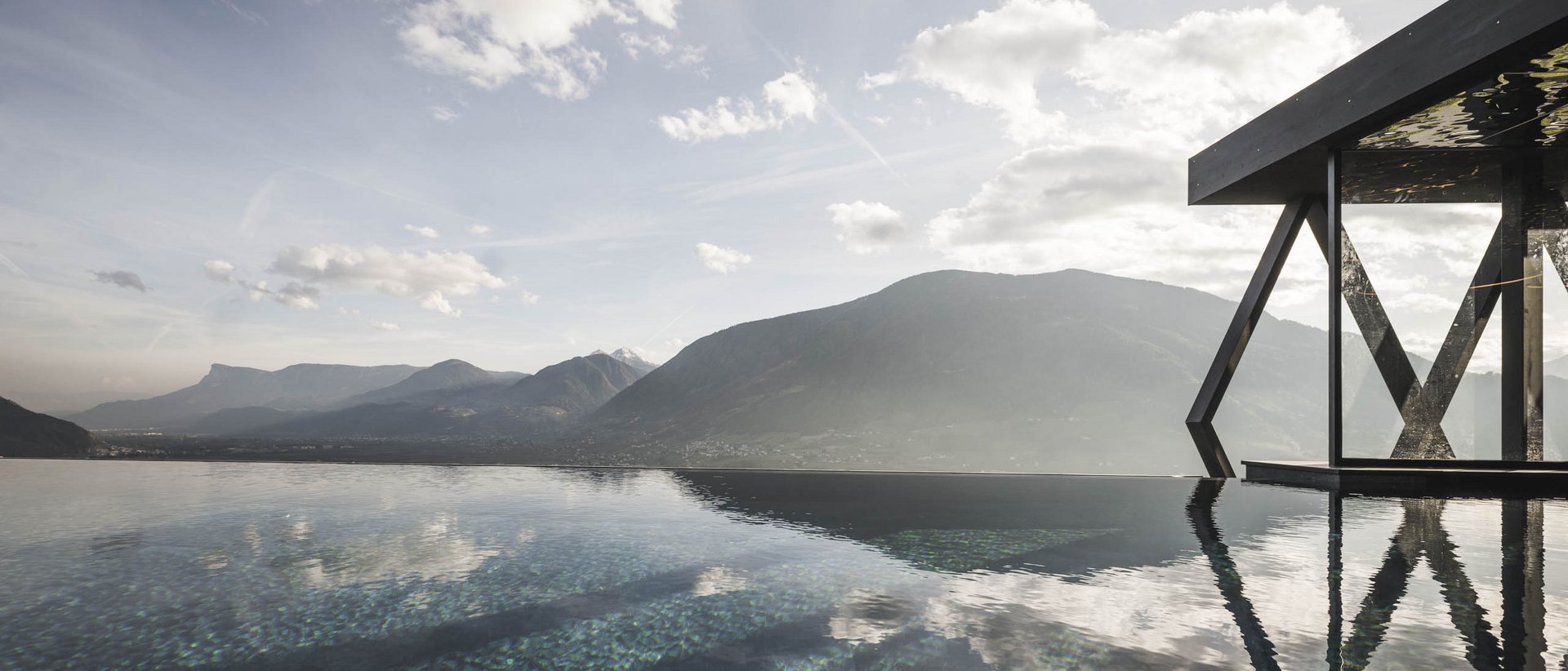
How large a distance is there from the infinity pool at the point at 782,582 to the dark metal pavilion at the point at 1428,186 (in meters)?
0.68

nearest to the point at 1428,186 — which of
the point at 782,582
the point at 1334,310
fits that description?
the point at 1334,310

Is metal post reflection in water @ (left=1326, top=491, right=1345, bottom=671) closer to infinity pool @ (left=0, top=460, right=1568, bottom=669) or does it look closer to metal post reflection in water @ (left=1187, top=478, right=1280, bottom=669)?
infinity pool @ (left=0, top=460, right=1568, bottom=669)

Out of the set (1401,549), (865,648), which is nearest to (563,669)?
(865,648)

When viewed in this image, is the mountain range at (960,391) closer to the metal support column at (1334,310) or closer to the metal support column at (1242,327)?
the metal support column at (1242,327)

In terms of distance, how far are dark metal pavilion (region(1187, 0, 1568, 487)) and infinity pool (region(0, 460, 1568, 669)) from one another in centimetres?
68

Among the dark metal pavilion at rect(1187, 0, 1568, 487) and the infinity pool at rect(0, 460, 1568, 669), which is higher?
the dark metal pavilion at rect(1187, 0, 1568, 487)

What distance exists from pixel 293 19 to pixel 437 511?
1381 cm

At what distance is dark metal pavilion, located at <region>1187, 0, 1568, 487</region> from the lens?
19.8 feet

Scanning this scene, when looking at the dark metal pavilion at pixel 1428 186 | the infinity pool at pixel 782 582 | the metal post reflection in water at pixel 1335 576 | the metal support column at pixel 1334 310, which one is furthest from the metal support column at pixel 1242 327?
the metal post reflection in water at pixel 1335 576

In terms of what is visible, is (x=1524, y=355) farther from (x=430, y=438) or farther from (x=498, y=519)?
(x=430, y=438)

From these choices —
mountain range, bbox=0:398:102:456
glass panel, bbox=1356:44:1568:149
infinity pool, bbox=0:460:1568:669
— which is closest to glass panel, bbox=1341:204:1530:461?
infinity pool, bbox=0:460:1568:669

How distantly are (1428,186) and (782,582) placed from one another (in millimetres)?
7861

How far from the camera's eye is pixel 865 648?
12.2 ft

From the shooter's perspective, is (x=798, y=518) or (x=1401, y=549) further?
(x=798, y=518)
